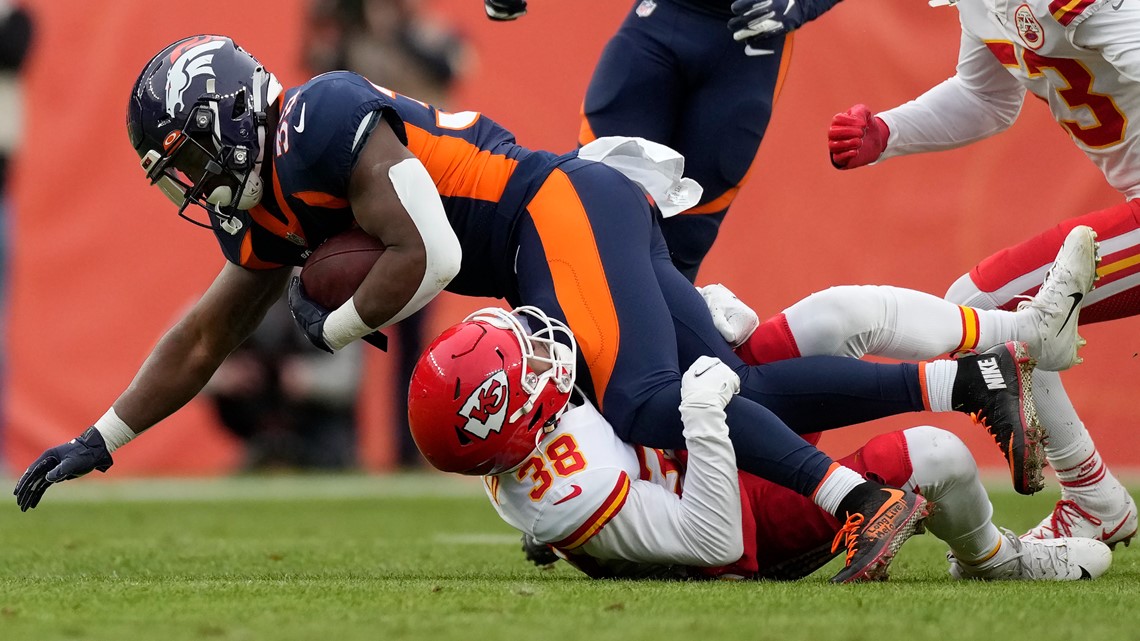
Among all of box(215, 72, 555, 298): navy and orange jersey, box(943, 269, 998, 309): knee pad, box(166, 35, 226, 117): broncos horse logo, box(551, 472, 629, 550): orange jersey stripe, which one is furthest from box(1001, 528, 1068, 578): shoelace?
box(166, 35, 226, 117): broncos horse logo

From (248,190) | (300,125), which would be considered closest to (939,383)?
(300,125)

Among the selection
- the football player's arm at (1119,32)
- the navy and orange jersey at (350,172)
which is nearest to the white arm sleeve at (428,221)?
the navy and orange jersey at (350,172)

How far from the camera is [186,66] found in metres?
3.15

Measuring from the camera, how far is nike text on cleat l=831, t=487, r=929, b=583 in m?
2.73

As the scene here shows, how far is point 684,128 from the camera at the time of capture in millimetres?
3957

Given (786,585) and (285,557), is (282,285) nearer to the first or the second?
(285,557)

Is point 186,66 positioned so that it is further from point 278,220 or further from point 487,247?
point 487,247

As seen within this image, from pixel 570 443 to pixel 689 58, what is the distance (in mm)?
1354

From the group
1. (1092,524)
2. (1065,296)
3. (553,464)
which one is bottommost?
(1092,524)

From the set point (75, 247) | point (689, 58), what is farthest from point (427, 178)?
point (75, 247)

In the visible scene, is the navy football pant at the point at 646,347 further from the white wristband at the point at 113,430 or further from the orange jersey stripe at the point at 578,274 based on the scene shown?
the white wristband at the point at 113,430

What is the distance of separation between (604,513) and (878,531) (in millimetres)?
528

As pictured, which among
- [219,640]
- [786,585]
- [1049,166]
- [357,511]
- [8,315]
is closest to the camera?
[219,640]

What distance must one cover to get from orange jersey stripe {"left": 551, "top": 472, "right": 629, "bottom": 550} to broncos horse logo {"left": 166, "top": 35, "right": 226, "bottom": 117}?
124cm
